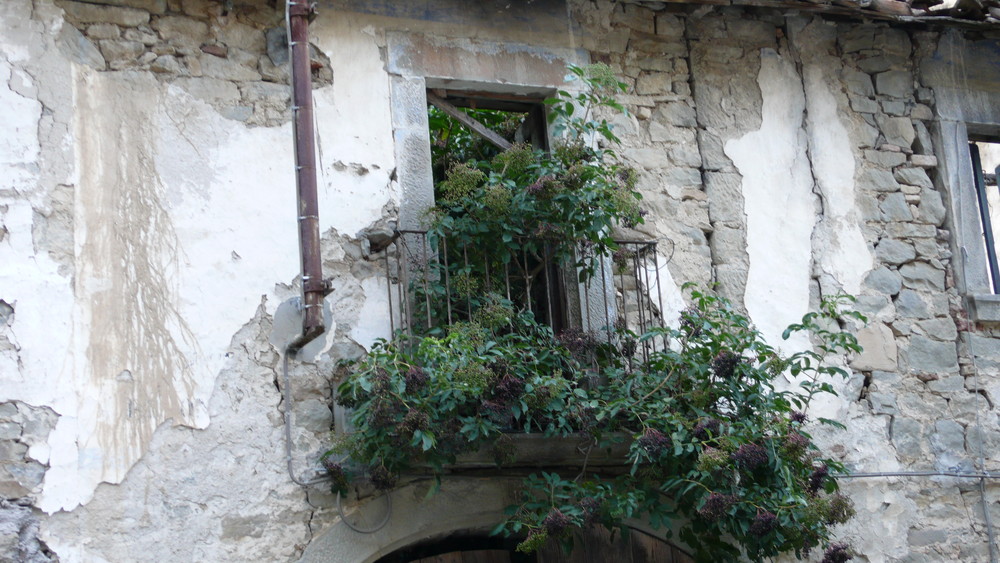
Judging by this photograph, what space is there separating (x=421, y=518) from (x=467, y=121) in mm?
1874

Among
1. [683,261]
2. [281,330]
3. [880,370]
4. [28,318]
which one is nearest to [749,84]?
[683,261]

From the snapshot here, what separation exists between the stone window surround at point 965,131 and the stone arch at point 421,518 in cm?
259

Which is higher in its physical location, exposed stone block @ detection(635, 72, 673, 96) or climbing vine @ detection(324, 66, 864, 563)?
exposed stone block @ detection(635, 72, 673, 96)

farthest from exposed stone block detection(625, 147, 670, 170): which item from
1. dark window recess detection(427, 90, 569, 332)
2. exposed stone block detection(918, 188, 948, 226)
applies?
exposed stone block detection(918, 188, 948, 226)

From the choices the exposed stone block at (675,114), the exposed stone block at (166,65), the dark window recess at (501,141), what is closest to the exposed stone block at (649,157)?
the exposed stone block at (675,114)

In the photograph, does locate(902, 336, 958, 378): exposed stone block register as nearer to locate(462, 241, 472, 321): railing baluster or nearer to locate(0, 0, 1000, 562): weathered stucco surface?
locate(0, 0, 1000, 562): weathered stucco surface

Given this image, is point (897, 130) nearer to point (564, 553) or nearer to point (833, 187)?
point (833, 187)

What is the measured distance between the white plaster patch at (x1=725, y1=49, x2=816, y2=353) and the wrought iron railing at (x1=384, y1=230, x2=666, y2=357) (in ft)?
1.71

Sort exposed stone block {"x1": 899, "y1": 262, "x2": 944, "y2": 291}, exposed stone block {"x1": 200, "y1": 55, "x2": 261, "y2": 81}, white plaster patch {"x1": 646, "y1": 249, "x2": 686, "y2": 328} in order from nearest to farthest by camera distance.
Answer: exposed stone block {"x1": 200, "y1": 55, "x2": 261, "y2": 81}
white plaster patch {"x1": 646, "y1": 249, "x2": 686, "y2": 328}
exposed stone block {"x1": 899, "y1": 262, "x2": 944, "y2": 291}

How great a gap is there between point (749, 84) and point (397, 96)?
1.81 m

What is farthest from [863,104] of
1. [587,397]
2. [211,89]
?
[211,89]

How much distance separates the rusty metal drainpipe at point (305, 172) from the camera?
199 inches

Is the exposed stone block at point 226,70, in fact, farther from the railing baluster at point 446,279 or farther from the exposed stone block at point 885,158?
the exposed stone block at point 885,158

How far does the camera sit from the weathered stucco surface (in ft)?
16.2
